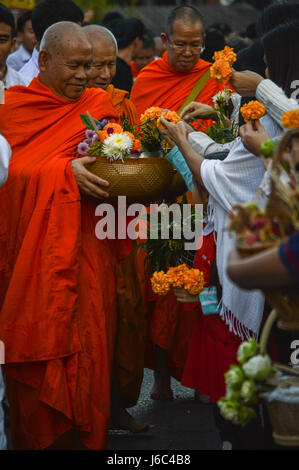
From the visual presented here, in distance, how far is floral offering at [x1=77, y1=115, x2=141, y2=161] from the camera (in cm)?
454

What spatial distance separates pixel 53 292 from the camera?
177 inches

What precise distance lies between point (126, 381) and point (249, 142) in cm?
197

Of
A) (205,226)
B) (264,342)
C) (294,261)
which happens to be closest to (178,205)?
(205,226)

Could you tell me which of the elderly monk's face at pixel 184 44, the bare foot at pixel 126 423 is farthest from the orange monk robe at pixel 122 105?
the bare foot at pixel 126 423

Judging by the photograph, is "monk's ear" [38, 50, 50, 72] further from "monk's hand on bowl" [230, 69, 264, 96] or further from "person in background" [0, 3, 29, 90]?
"person in background" [0, 3, 29, 90]

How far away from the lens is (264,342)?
3186mm

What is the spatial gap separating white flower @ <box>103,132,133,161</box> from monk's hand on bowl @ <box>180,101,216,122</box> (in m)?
0.56

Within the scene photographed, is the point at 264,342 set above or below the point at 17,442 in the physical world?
above

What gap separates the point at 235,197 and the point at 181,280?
2.14 ft

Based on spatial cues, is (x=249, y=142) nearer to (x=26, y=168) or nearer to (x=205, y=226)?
(x=205, y=226)

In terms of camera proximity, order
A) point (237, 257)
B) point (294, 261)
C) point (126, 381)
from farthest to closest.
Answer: point (126, 381), point (237, 257), point (294, 261)

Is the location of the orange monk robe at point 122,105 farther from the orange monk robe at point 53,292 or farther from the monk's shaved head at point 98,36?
the orange monk robe at point 53,292

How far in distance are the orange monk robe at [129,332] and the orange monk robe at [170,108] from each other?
0.72 metres
